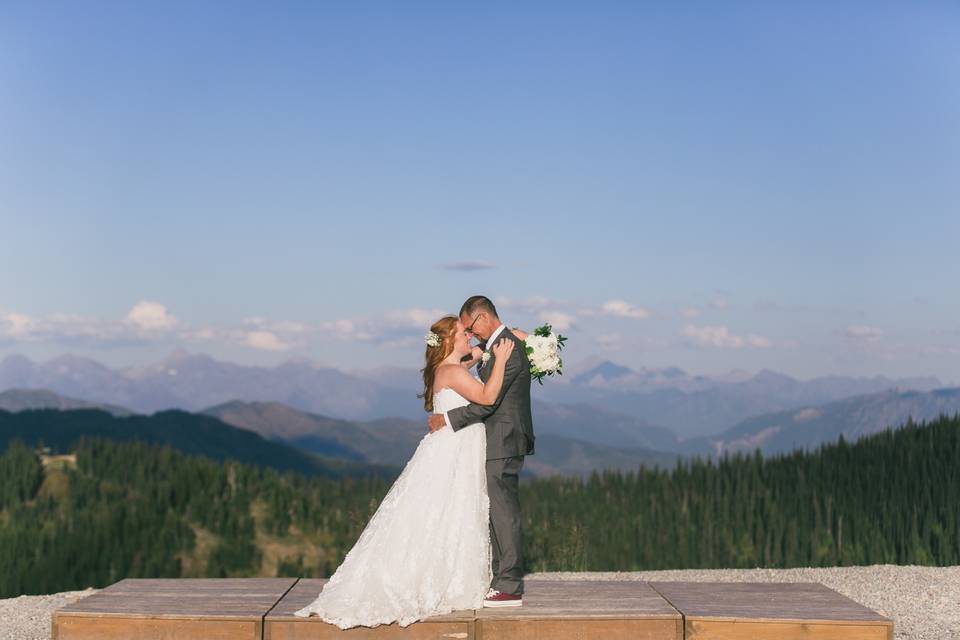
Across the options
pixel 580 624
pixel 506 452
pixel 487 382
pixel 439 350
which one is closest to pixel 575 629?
pixel 580 624

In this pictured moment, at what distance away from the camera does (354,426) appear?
19838 centimetres

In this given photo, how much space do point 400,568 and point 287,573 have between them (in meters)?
8.76

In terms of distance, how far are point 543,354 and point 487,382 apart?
2.69 feet

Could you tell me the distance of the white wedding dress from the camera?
8523 millimetres

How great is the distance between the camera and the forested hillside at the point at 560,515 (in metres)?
15.5

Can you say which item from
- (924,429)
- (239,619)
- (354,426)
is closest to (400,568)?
(239,619)

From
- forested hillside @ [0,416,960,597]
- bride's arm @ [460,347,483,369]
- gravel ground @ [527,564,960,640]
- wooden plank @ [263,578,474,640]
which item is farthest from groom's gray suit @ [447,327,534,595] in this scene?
forested hillside @ [0,416,960,597]

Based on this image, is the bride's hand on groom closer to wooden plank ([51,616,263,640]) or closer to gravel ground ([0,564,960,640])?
wooden plank ([51,616,263,640])

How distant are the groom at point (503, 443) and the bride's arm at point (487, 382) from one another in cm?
9

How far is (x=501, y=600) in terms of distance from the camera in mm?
8516

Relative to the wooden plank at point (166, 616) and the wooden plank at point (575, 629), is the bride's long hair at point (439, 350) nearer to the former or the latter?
the wooden plank at point (575, 629)

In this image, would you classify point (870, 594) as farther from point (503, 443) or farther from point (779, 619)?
point (503, 443)

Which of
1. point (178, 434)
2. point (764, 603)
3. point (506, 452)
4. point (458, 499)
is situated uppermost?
point (178, 434)

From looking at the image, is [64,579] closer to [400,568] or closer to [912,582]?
[400,568]
